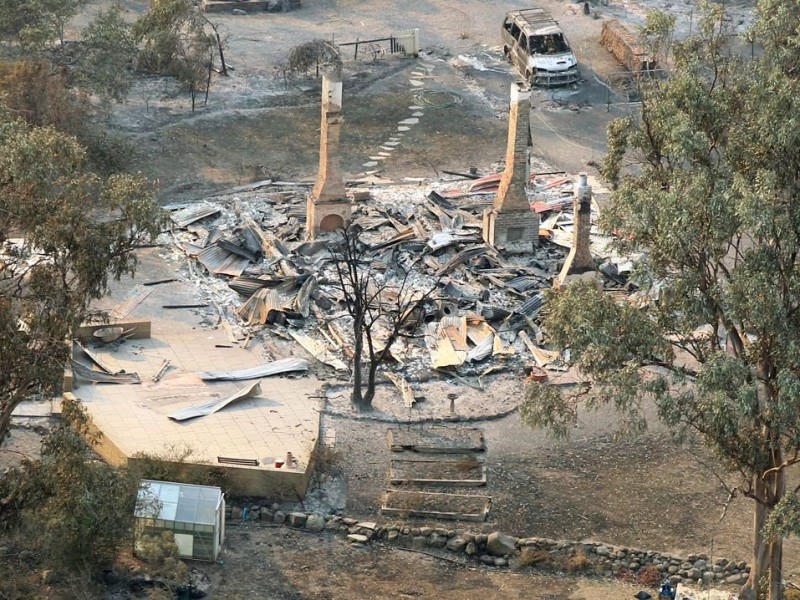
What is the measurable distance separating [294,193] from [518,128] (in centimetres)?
660

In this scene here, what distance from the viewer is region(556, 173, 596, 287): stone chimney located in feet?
122

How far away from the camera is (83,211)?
2764 cm

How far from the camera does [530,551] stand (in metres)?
29.0

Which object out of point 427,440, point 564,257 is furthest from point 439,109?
point 427,440

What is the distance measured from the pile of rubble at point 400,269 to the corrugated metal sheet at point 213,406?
2.02 meters

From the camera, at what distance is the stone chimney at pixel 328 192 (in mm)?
39188

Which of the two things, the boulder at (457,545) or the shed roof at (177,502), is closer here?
the shed roof at (177,502)

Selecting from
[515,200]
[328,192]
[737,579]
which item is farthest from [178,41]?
[737,579]

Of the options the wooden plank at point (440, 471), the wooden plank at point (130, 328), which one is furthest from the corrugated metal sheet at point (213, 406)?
the wooden plank at point (440, 471)

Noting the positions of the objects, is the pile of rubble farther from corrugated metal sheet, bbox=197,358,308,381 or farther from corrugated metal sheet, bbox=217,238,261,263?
corrugated metal sheet, bbox=197,358,308,381

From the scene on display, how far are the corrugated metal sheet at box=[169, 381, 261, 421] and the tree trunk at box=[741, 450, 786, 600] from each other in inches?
412

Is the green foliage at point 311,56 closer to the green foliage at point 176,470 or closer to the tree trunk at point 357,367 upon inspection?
the tree trunk at point 357,367

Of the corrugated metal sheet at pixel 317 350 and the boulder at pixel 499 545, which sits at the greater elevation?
the corrugated metal sheet at pixel 317 350

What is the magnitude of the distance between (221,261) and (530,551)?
1273 cm
